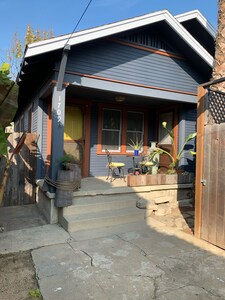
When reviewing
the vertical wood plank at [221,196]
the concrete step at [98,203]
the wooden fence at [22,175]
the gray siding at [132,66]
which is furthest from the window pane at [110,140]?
the vertical wood plank at [221,196]

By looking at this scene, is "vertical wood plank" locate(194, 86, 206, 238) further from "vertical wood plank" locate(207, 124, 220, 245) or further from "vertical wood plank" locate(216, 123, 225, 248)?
"vertical wood plank" locate(216, 123, 225, 248)

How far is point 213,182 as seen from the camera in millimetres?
3844

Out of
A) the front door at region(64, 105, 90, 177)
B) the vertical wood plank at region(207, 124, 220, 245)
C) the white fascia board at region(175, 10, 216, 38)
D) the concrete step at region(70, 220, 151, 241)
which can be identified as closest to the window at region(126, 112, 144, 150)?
the front door at region(64, 105, 90, 177)

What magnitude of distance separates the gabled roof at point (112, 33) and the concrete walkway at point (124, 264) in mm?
3316

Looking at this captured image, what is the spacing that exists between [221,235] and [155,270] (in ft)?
4.24

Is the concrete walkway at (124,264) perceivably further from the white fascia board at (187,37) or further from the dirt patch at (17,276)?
the white fascia board at (187,37)

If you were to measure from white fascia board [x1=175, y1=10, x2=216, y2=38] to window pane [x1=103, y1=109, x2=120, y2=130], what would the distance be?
336 cm

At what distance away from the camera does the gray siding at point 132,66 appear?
521 cm

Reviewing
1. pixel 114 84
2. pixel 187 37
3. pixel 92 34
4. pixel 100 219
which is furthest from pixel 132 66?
pixel 100 219

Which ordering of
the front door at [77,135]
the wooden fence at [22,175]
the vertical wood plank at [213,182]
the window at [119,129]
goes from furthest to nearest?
the window at [119,129]
the front door at [77,135]
the wooden fence at [22,175]
the vertical wood plank at [213,182]

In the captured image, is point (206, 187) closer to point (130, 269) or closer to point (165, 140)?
point (130, 269)

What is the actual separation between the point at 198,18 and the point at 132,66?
3.40 meters

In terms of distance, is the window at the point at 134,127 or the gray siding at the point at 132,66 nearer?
the gray siding at the point at 132,66

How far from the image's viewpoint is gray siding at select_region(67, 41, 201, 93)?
17.1ft
